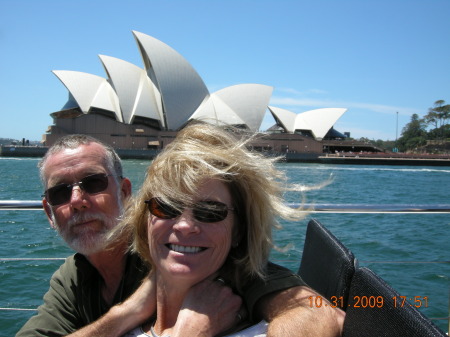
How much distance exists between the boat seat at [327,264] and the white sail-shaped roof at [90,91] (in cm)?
3993

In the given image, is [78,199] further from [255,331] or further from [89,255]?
[255,331]

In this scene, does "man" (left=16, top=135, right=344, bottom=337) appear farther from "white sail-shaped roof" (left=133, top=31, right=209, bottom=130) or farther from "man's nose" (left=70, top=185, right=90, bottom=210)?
"white sail-shaped roof" (left=133, top=31, right=209, bottom=130)

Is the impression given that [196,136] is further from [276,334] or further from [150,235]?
[276,334]

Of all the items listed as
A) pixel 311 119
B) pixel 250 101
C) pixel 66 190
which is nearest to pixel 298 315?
pixel 66 190

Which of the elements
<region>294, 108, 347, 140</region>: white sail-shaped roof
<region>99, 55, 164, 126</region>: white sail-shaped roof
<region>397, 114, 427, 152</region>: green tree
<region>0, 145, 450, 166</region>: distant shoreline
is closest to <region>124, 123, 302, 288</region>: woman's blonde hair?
<region>99, 55, 164, 126</region>: white sail-shaped roof

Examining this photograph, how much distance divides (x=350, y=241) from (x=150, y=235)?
17.9 feet

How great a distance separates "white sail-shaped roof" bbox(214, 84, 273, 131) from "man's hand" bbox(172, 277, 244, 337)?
41306mm

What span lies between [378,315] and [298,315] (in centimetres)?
17

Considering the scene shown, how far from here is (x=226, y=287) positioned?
100 cm

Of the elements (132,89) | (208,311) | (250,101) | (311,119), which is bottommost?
(208,311)

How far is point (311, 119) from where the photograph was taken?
159ft

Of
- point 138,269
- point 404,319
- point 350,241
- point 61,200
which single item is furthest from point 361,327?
point 350,241
